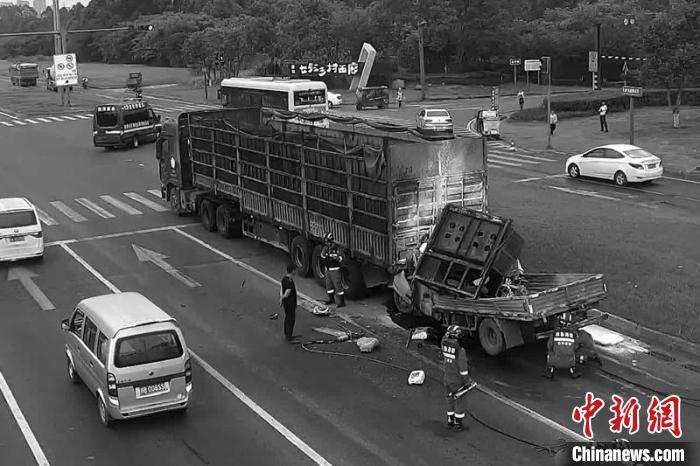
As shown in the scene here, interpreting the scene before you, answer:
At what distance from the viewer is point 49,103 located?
257ft

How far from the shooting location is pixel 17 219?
23594 mm

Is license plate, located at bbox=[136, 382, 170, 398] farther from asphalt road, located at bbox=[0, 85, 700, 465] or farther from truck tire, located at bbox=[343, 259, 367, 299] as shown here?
truck tire, located at bbox=[343, 259, 367, 299]

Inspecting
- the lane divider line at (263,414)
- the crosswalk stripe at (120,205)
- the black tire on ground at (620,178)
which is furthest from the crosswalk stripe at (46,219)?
the black tire on ground at (620,178)

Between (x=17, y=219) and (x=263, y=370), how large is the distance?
11.1 metres

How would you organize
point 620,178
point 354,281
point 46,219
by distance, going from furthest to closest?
1. point 620,178
2. point 46,219
3. point 354,281

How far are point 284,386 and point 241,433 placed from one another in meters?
1.95

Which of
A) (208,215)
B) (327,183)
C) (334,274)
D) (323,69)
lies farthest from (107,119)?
(323,69)

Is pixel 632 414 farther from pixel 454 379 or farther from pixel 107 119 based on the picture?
pixel 107 119

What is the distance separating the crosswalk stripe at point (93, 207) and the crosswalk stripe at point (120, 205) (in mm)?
556

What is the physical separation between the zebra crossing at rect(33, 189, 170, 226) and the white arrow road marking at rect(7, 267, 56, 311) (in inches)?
226

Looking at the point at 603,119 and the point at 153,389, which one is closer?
the point at 153,389

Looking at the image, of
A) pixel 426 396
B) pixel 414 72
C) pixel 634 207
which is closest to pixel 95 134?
pixel 634 207

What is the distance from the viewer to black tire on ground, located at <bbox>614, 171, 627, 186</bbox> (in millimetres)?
32719

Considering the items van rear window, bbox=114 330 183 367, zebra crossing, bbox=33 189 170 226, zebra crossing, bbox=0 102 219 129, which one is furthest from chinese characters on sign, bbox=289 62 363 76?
van rear window, bbox=114 330 183 367
